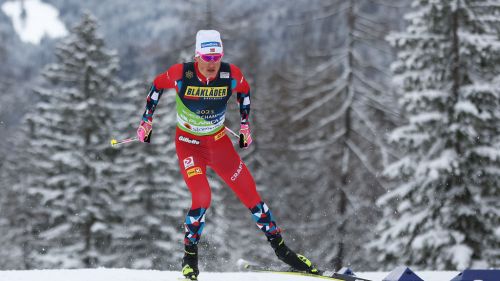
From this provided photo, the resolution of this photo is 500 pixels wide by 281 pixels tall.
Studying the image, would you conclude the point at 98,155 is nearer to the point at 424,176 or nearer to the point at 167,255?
the point at 167,255

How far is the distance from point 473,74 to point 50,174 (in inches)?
682

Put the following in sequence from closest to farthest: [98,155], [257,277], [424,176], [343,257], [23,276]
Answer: [23,276] → [257,277] → [424,176] → [343,257] → [98,155]

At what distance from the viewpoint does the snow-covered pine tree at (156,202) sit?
73.5 feet

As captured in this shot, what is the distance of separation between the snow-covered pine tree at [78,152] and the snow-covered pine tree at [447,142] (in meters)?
11.5

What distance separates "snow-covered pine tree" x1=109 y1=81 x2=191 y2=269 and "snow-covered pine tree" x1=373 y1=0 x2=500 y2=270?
28.3ft

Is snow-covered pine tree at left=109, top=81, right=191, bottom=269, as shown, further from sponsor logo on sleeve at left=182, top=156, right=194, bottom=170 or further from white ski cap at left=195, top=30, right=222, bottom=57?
white ski cap at left=195, top=30, right=222, bottom=57

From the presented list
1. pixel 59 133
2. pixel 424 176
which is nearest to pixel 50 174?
pixel 59 133

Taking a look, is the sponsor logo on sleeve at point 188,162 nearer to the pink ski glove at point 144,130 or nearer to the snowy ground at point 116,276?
the pink ski glove at point 144,130

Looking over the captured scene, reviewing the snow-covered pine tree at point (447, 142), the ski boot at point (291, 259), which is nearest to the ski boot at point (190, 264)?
the ski boot at point (291, 259)

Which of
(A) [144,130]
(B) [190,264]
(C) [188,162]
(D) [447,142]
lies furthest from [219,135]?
(D) [447,142]

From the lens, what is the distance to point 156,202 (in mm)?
23219

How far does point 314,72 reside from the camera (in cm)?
2330

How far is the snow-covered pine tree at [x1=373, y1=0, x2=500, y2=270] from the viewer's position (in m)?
15.9

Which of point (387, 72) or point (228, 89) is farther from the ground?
point (228, 89)
